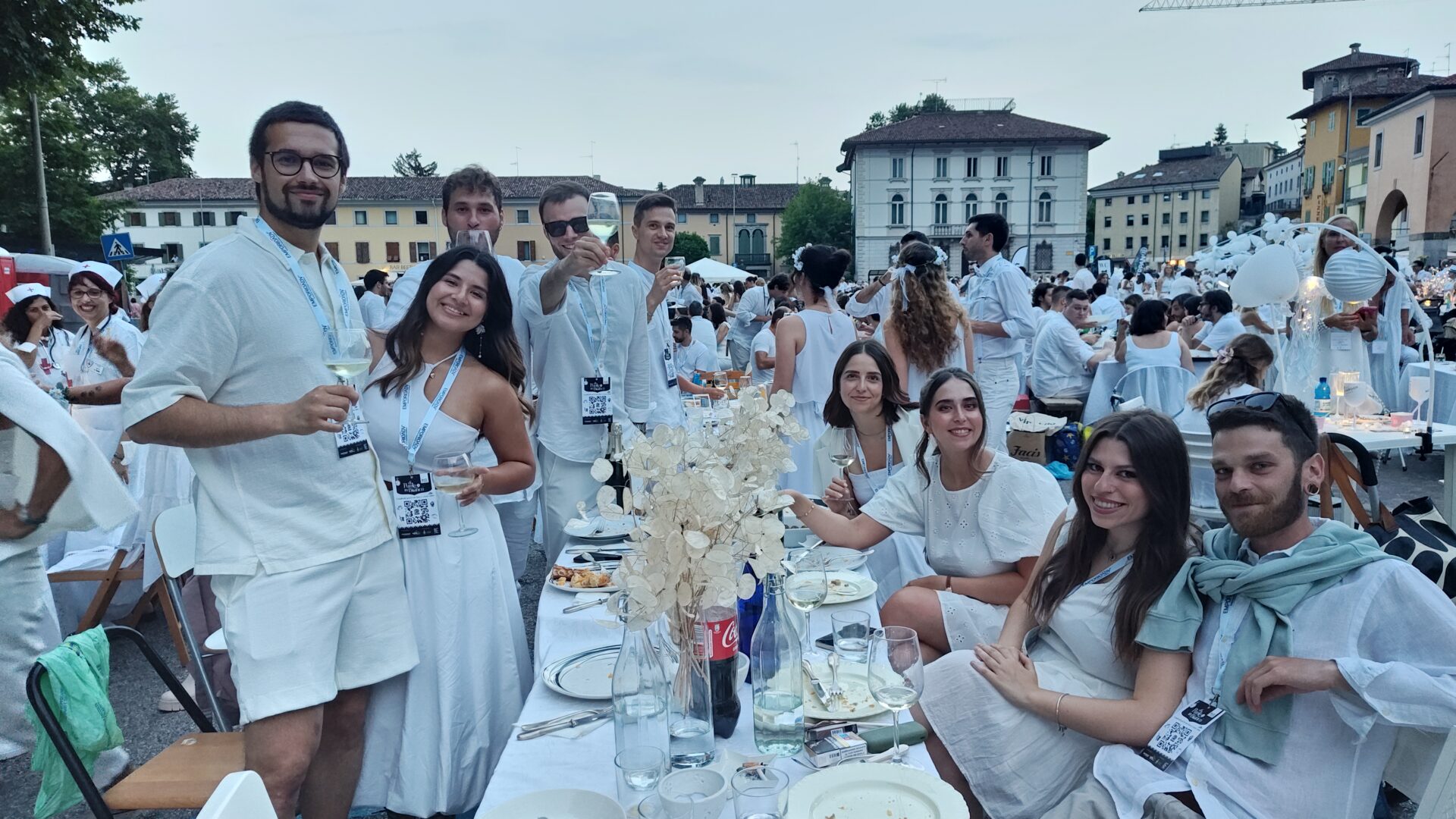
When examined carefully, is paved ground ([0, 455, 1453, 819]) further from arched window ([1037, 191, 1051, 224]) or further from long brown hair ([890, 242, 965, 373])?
arched window ([1037, 191, 1051, 224])

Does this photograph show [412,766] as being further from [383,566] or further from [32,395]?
[32,395]

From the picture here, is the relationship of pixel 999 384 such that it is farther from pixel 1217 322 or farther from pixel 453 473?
pixel 453 473

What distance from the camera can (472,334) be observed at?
8.56 feet

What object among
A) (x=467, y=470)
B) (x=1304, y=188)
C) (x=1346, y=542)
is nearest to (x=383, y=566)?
(x=467, y=470)

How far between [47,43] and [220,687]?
12.9 metres

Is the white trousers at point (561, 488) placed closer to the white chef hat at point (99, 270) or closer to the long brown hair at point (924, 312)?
the long brown hair at point (924, 312)

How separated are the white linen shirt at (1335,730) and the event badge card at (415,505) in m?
1.77

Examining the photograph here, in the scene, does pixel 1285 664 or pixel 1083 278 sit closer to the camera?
pixel 1285 664

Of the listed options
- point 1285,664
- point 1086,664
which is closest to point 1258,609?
point 1285,664

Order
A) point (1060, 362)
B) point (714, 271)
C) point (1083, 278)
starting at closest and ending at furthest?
point (1060, 362), point (1083, 278), point (714, 271)

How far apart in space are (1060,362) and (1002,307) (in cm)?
244

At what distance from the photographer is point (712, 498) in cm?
142

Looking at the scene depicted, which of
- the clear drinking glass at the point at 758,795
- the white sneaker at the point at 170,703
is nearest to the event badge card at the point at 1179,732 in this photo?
the clear drinking glass at the point at 758,795

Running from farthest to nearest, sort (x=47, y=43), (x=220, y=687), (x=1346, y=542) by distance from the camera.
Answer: (x=47, y=43) < (x=220, y=687) < (x=1346, y=542)
